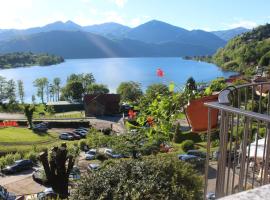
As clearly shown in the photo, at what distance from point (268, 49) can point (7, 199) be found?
119376 millimetres

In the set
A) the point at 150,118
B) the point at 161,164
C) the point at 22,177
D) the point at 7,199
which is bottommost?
the point at 22,177

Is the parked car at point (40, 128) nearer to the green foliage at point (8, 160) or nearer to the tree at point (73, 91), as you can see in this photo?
the green foliage at point (8, 160)

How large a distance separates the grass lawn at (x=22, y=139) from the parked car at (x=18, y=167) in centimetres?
733

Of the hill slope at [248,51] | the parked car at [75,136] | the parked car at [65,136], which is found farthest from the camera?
the hill slope at [248,51]

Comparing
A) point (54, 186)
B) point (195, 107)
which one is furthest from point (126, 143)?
point (195, 107)

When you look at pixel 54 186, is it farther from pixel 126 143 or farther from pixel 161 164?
pixel 126 143

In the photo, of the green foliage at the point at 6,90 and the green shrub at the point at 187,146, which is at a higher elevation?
the green shrub at the point at 187,146

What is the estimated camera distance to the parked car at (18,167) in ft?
92.4

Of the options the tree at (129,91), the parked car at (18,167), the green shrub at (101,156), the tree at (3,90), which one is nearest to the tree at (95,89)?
the tree at (129,91)

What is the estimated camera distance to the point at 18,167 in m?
28.6

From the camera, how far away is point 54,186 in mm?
13414

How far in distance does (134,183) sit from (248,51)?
134 m

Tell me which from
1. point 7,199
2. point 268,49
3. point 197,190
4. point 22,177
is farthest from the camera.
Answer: point 268,49

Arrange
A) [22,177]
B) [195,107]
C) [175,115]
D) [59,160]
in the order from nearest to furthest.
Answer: [195,107] → [175,115] → [59,160] → [22,177]
